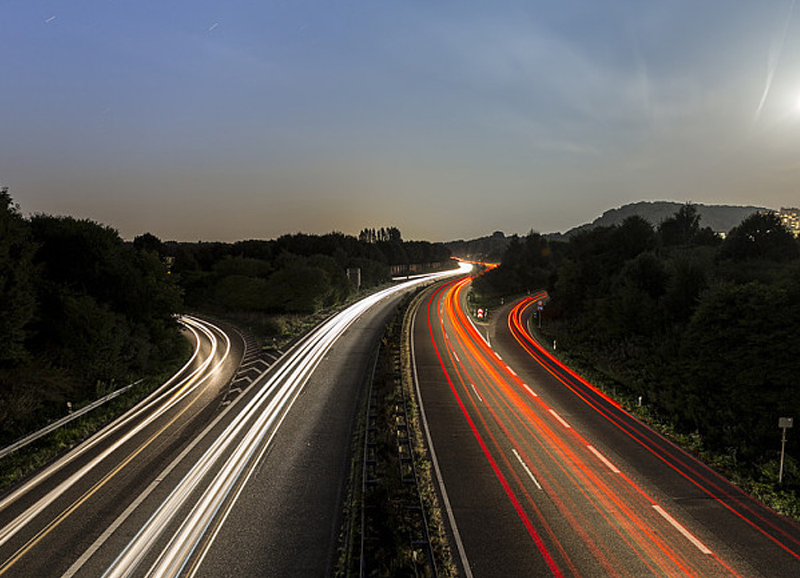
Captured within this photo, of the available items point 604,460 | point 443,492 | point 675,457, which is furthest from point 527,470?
point 675,457

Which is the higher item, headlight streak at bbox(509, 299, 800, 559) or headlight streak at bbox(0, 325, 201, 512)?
headlight streak at bbox(0, 325, 201, 512)

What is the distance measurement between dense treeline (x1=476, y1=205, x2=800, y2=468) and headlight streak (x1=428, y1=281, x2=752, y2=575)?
273 inches

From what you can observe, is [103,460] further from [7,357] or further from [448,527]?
[448,527]

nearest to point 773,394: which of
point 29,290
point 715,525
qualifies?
point 715,525

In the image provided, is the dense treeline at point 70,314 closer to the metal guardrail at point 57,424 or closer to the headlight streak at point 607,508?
the metal guardrail at point 57,424

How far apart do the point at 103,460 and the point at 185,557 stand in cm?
852

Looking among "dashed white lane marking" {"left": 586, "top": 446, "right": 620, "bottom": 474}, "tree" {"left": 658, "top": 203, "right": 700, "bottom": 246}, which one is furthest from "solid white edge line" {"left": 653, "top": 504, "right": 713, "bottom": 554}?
"tree" {"left": 658, "top": 203, "right": 700, "bottom": 246}

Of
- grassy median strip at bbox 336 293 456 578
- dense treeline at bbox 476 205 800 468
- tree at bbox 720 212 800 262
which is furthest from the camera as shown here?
tree at bbox 720 212 800 262

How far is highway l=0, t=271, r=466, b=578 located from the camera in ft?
38.5

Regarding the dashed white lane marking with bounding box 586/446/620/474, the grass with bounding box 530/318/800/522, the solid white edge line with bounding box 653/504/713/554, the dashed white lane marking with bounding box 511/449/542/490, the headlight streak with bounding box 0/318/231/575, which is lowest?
the grass with bounding box 530/318/800/522

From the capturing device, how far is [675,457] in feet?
62.5

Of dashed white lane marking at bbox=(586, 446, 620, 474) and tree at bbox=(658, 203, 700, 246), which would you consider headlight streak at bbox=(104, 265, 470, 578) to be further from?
tree at bbox=(658, 203, 700, 246)

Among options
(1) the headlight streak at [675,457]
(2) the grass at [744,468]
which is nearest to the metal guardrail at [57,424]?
(1) the headlight streak at [675,457]

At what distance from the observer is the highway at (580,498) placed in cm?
1226
